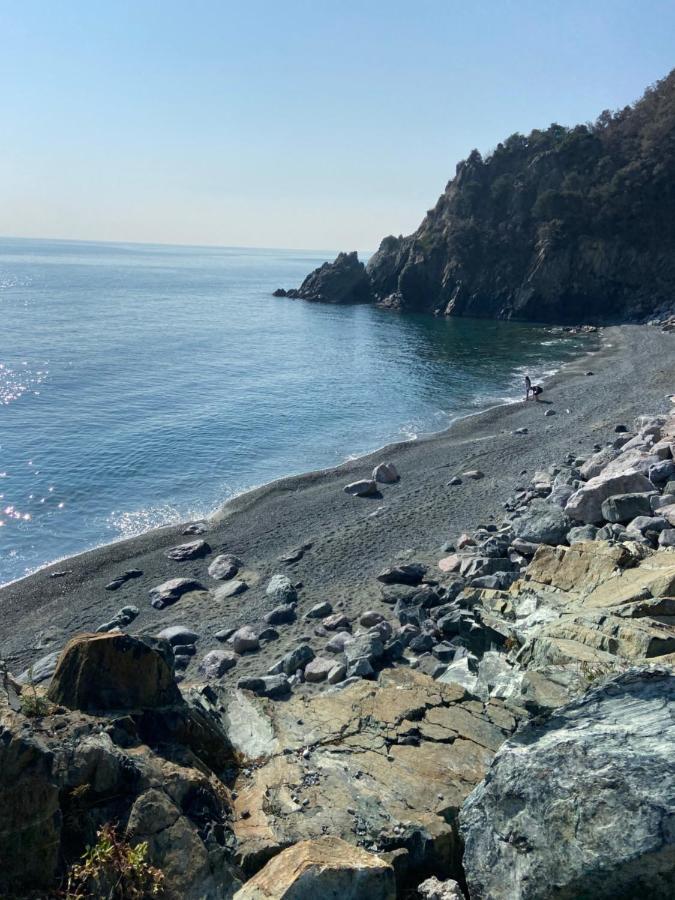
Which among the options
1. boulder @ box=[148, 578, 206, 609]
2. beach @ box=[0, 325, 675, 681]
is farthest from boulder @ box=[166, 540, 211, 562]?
boulder @ box=[148, 578, 206, 609]

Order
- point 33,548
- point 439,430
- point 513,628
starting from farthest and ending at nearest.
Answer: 1. point 439,430
2. point 33,548
3. point 513,628

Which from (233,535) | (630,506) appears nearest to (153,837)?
(630,506)

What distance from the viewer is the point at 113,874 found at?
18.2 ft

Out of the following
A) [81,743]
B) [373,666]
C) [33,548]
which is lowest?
[33,548]

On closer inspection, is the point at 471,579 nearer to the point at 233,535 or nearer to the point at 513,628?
the point at 513,628

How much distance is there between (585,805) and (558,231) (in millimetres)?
93948

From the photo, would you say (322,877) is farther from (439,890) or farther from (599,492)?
(599,492)

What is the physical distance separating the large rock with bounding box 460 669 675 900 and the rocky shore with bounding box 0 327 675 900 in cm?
2

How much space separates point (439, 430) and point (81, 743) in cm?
3597

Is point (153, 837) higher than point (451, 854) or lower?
higher

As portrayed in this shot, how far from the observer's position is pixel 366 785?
7.40 m

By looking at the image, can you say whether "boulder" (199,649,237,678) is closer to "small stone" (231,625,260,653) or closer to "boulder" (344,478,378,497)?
"small stone" (231,625,260,653)

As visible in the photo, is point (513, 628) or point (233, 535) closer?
point (513, 628)

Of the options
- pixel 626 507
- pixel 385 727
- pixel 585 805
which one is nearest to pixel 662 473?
pixel 626 507
